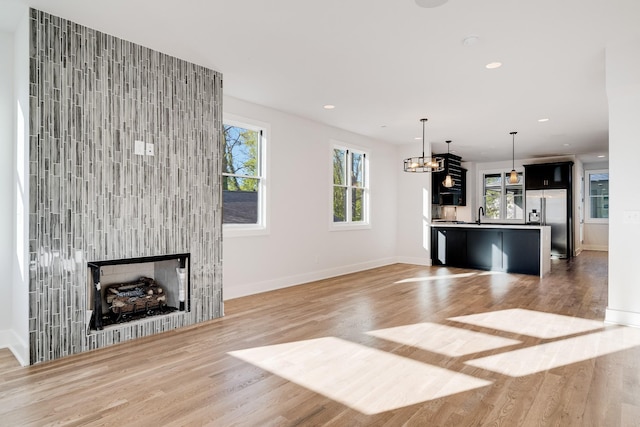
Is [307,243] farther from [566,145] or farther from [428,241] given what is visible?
[566,145]

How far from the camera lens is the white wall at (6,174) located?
3.19m

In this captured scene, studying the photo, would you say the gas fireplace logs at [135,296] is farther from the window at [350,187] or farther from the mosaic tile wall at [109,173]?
the window at [350,187]

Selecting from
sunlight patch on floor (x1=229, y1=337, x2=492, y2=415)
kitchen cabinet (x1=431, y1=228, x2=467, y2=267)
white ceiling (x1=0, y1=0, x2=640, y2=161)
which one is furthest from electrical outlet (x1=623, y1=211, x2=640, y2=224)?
kitchen cabinet (x1=431, y1=228, x2=467, y2=267)

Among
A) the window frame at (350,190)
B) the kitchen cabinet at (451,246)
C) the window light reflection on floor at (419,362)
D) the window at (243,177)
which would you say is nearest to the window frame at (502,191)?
the kitchen cabinet at (451,246)

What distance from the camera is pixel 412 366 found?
2705mm

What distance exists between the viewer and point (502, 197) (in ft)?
35.8

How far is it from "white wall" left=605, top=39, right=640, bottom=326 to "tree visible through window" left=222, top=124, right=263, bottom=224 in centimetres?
419

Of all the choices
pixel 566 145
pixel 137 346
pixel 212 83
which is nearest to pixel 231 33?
pixel 212 83

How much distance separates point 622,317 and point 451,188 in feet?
20.2

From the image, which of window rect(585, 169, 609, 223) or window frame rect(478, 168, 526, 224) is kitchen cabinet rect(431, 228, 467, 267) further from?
window rect(585, 169, 609, 223)

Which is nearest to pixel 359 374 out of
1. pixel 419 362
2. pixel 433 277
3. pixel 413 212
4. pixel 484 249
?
pixel 419 362

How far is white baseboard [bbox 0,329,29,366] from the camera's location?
9.15ft

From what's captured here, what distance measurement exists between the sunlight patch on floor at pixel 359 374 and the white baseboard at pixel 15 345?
1.57 metres

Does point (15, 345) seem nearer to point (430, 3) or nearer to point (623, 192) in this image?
point (430, 3)
